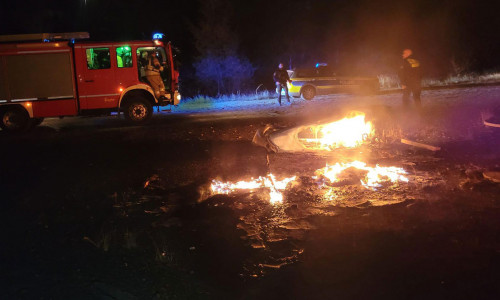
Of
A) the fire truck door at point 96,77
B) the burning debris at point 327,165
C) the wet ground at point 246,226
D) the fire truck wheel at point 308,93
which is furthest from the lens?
the fire truck wheel at point 308,93

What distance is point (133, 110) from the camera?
45.5ft

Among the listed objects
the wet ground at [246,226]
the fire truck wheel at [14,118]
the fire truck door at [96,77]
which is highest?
the fire truck door at [96,77]

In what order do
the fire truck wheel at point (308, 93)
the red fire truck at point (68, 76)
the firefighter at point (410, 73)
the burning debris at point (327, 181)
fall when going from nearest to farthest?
the burning debris at point (327, 181) → the firefighter at point (410, 73) → the red fire truck at point (68, 76) → the fire truck wheel at point (308, 93)

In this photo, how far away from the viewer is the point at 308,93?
19.2 m

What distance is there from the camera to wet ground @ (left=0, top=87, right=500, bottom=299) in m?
3.76

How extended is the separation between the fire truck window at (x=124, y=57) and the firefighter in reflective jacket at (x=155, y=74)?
621 mm

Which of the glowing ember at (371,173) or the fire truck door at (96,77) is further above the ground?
the fire truck door at (96,77)

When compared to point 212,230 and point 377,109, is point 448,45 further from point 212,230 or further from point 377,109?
point 212,230

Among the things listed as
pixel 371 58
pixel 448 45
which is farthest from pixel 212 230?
pixel 448 45

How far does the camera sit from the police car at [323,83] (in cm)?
1898

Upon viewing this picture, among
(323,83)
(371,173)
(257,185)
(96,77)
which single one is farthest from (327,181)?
(323,83)

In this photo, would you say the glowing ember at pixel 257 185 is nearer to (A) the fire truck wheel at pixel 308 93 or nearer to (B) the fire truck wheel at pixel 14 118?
(B) the fire truck wheel at pixel 14 118

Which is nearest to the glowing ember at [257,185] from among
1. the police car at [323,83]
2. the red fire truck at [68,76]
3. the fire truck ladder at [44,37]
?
the red fire truck at [68,76]

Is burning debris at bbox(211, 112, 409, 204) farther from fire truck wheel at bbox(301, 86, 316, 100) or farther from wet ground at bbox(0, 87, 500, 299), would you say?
fire truck wheel at bbox(301, 86, 316, 100)
